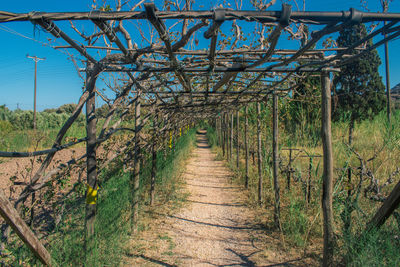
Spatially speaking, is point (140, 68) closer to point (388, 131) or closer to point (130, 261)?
point (130, 261)

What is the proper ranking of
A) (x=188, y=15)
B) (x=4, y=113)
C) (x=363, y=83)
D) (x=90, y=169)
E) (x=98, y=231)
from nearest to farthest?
(x=188, y=15), (x=90, y=169), (x=98, y=231), (x=363, y=83), (x=4, y=113)

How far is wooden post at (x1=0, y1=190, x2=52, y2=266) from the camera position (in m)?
1.55

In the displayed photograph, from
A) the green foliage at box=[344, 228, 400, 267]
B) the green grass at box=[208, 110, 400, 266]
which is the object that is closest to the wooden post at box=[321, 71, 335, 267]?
the green grass at box=[208, 110, 400, 266]

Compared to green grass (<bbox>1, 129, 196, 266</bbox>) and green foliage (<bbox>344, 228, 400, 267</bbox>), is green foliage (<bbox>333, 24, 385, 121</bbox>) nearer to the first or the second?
green foliage (<bbox>344, 228, 400, 267</bbox>)

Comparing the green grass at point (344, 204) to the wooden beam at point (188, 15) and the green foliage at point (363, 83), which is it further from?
the green foliage at point (363, 83)

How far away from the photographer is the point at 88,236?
2.63 metres

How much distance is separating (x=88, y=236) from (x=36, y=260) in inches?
24.4

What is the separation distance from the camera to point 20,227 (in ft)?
5.50

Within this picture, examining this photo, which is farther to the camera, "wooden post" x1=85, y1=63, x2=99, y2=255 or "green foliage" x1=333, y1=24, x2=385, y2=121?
"green foliage" x1=333, y1=24, x2=385, y2=121

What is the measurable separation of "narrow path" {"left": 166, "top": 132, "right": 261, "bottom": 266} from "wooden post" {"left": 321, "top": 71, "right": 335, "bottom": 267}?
1.07m

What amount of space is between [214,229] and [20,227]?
353 cm

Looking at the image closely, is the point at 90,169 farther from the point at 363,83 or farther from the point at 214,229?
the point at 363,83

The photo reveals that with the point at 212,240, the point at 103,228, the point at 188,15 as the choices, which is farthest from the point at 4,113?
the point at 188,15

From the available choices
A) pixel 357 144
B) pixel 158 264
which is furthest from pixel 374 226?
pixel 357 144
